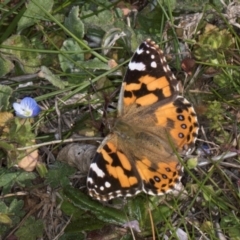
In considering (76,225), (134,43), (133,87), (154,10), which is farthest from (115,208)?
(154,10)

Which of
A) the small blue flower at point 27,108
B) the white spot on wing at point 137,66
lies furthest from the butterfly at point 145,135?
the small blue flower at point 27,108

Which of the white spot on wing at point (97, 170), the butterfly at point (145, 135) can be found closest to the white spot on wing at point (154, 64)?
the butterfly at point (145, 135)

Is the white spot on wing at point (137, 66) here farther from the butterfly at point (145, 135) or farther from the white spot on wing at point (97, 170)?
the white spot on wing at point (97, 170)

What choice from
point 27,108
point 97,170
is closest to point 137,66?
point 97,170

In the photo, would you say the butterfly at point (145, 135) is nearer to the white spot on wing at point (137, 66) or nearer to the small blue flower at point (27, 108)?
the white spot on wing at point (137, 66)

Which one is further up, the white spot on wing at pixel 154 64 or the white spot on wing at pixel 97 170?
the white spot on wing at pixel 154 64

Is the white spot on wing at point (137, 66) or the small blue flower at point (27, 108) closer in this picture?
the white spot on wing at point (137, 66)

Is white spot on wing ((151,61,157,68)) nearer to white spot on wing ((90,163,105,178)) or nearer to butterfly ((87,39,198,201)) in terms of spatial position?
butterfly ((87,39,198,201))
